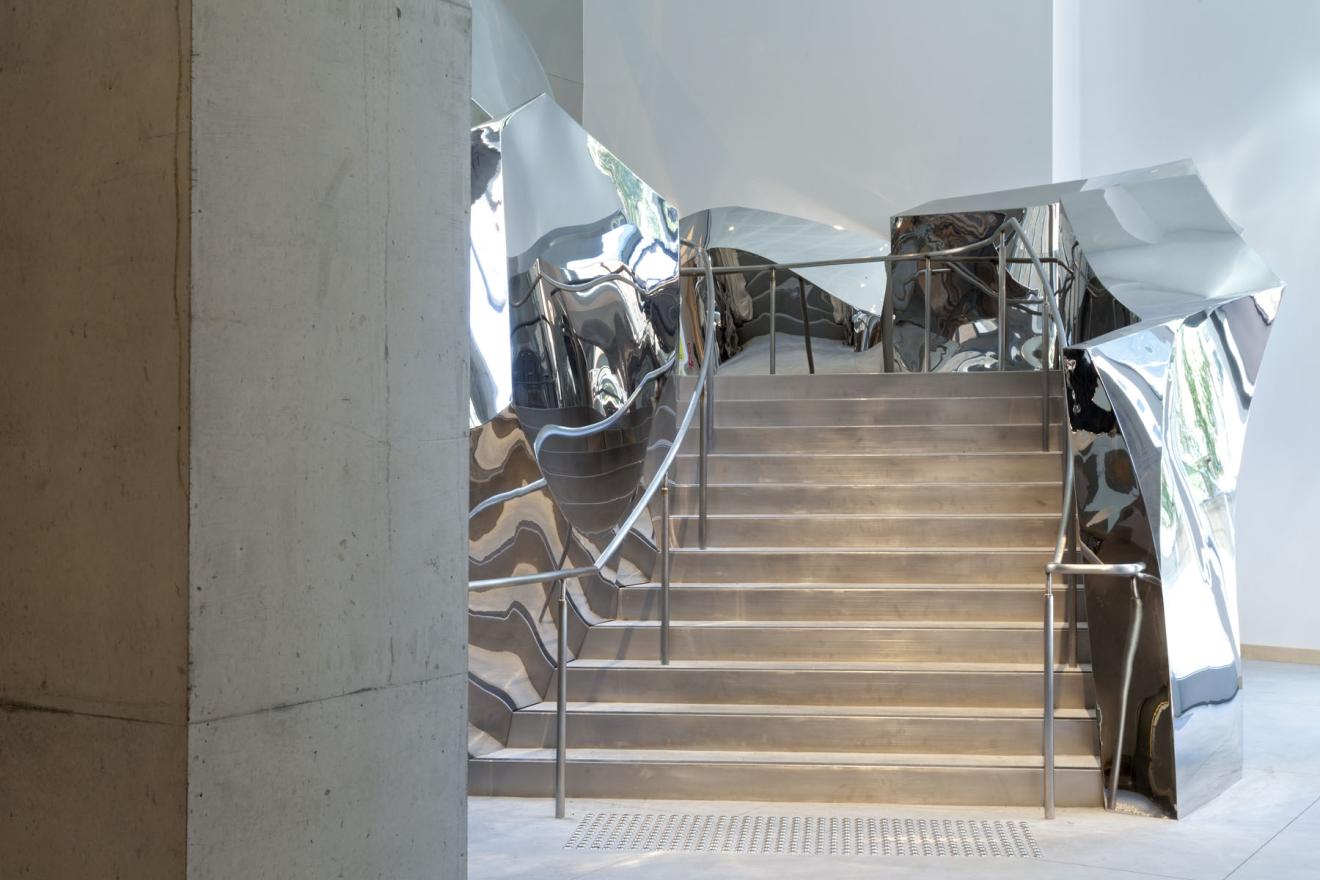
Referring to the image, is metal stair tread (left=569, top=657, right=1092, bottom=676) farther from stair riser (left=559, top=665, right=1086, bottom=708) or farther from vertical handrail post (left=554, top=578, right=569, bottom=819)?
vertical handrail post (left=554, top=578, right=569, bottom=819)

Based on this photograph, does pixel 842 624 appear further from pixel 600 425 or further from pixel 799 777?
pixel 600 425

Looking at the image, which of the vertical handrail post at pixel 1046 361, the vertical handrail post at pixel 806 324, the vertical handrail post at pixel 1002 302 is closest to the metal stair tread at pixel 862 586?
the vertical handrail post at pixel 1046 361

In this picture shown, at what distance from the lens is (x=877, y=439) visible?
265 inches

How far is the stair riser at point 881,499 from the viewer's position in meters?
6.01

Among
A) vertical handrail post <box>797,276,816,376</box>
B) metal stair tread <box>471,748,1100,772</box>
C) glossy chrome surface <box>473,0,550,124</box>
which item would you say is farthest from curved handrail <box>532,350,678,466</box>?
vertical handrail post <box>797,276,816,376</box>

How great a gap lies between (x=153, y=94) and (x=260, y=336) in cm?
37

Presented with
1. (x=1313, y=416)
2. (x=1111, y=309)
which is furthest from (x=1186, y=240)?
(x=1313, y=416)

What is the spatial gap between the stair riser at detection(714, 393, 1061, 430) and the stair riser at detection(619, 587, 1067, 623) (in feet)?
5.61

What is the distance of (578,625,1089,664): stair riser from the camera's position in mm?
5020

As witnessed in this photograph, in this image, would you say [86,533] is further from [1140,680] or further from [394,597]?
[1140,680]

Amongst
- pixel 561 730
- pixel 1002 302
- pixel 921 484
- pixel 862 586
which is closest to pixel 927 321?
pixel 1002 302

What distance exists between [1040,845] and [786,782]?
2.81 ft

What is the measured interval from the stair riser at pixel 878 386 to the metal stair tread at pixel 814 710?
2.69 metres

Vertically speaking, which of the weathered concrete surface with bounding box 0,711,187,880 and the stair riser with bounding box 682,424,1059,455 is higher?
the stair riser with bounding box 682,424,1059,455
